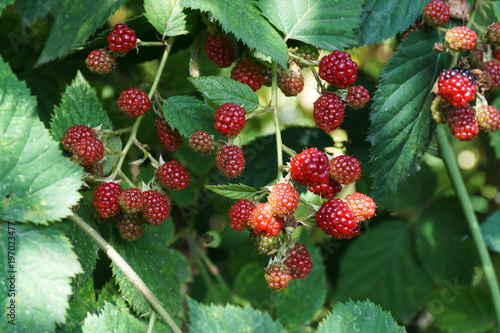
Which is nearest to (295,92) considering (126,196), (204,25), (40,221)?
(204,25)

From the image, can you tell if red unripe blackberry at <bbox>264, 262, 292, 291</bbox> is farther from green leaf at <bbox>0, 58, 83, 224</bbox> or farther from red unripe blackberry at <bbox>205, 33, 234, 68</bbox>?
red unripe blackberry at <bbox>205, 33, 234, 68</bbox>

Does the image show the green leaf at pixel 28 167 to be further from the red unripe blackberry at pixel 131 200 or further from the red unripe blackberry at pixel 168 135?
the red unripe blackberry at pixel 168 135

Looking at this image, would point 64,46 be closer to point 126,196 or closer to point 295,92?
point 126,196

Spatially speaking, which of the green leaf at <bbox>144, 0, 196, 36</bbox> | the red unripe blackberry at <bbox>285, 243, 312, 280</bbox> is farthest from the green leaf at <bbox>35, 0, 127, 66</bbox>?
the red unripe blackberry at <bbox>285, 243, 312, 280</bbox>

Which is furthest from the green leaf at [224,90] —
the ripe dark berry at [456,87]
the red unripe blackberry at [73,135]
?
the ripe dark berry at [456,87]

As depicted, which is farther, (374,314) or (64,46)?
(64,46)

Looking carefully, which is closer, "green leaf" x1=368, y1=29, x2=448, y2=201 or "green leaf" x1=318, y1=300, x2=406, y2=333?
"green leaf" x1=318, y1=300, x2=406, y2=333
